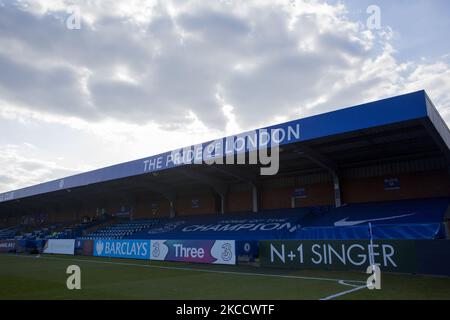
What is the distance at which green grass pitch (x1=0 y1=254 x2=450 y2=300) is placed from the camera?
9312 mm

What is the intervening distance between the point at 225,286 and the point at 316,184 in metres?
15.9

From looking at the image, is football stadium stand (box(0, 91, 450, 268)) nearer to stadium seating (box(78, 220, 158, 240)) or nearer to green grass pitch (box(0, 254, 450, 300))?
stadium seating (box(78, 220, 158, 240))

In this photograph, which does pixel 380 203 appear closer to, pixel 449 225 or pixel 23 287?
pixel 449 225

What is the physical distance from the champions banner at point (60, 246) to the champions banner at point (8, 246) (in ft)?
15.9

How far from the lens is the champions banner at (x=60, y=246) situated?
89.1 feet

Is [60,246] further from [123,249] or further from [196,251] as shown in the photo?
[196,251]

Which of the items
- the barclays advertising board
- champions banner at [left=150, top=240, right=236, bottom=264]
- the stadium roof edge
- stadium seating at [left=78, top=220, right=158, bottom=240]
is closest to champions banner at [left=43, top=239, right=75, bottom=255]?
the barclays advertising board

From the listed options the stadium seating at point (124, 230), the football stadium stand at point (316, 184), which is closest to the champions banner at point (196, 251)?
the football stadium stand at point (316, 184)

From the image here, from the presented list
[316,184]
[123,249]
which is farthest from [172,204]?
[316,184]

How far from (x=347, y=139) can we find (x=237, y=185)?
43.9 feet

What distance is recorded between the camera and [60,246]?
2841 cm

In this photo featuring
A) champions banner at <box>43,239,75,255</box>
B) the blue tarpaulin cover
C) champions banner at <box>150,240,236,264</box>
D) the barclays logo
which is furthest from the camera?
champions banner at <box>43,239,75,255</box>

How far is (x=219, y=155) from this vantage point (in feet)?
67.3

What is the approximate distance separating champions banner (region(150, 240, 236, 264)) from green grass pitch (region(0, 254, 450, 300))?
2808 mm
